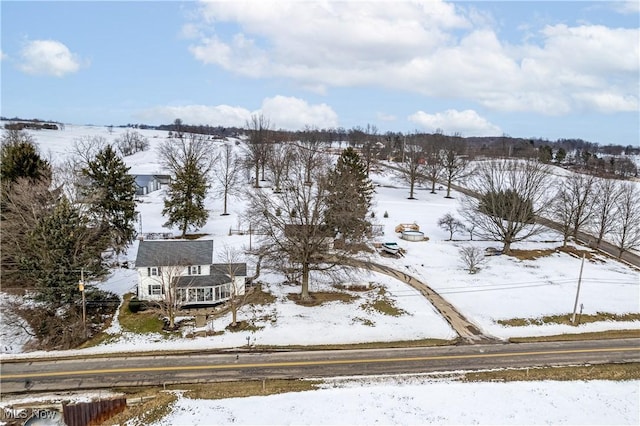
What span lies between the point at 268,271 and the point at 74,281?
1598 centimetres

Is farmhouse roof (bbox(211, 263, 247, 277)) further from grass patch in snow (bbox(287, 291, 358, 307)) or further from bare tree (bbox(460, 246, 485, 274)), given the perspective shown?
bare tree (bbox(460, 246, 485, 274))

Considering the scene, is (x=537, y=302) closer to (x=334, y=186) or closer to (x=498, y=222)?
(x=498, y=222)

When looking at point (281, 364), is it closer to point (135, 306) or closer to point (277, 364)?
point (277, 364)

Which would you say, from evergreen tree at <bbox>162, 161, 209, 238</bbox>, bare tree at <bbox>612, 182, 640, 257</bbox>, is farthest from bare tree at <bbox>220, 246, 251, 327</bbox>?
bare tree at <bbox>612, 182, 640, 257</bbox>

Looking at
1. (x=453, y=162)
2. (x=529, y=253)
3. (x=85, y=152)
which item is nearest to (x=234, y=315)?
(x=529, y=253)

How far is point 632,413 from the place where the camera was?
21.5 meters

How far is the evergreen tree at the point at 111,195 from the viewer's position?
39.8 meters

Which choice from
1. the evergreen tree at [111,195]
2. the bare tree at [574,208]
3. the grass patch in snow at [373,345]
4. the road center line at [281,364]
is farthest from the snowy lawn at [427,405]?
the bare tree at [574,208]

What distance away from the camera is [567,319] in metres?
32.3

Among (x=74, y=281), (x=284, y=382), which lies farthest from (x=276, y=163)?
(x=284, y=382)

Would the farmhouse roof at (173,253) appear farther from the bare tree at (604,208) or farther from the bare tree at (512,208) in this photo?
the bare tree at (604,208)

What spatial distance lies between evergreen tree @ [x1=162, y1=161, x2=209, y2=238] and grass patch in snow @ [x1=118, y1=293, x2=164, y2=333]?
15.6 m

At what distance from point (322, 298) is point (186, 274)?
1144 cm

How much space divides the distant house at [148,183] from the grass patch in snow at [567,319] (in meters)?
57.2
